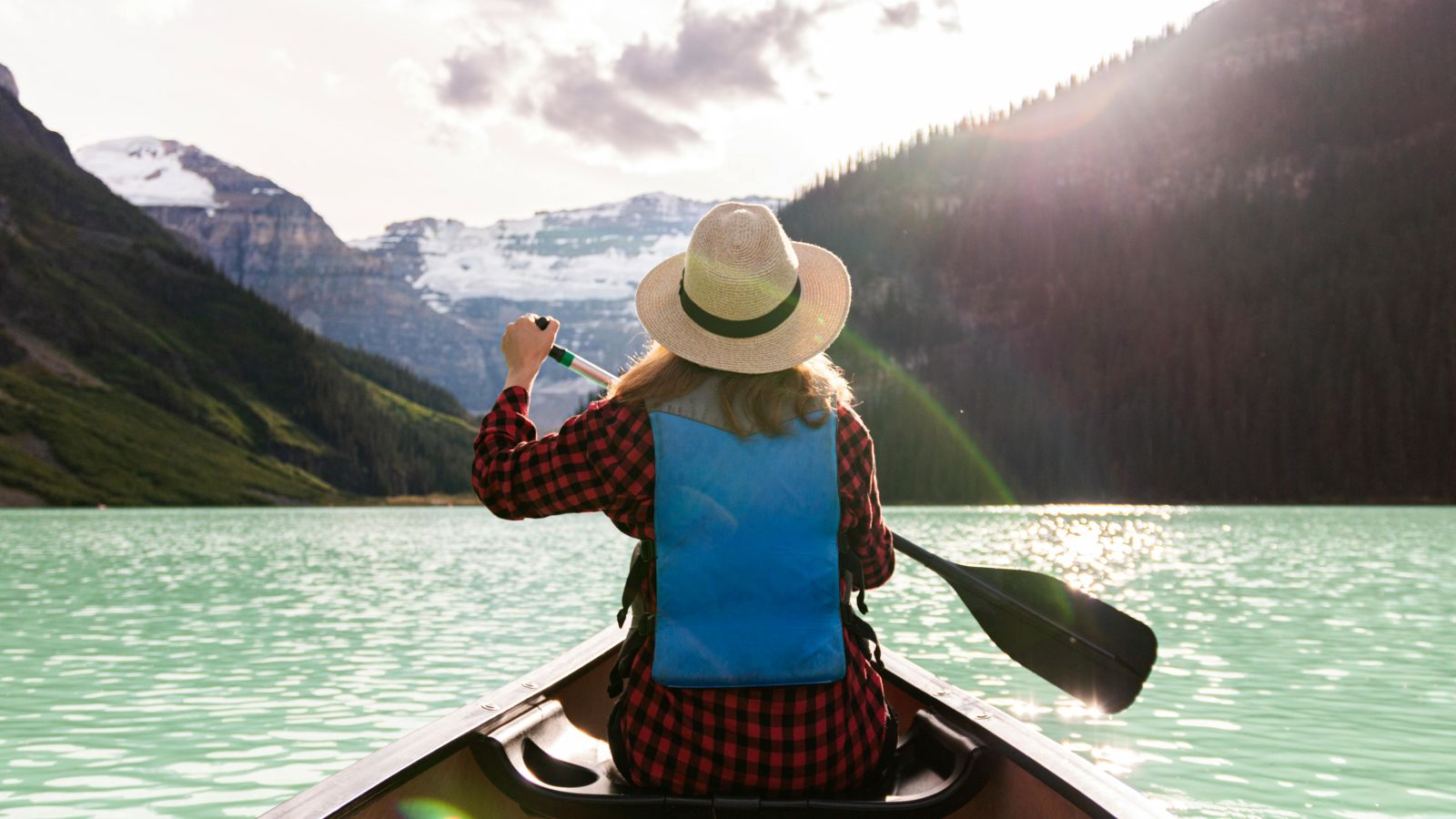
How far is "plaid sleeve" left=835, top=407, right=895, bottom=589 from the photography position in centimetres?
388

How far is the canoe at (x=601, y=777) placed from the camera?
401cm

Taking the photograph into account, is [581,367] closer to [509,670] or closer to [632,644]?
[632,644]

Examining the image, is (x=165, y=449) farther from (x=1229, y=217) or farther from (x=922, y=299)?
(x=1229, y=217)

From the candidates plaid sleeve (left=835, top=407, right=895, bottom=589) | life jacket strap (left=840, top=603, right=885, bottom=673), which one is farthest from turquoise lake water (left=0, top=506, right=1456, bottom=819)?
plaid sleeve (left=835, top=407, right=895, bottom=589)

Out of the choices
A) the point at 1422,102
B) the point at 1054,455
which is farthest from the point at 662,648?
the point at 1422,102

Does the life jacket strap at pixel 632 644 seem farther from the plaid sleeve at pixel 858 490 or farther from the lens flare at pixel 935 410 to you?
the lens flare at pixel 935 410

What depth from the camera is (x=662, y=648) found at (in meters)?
3.82

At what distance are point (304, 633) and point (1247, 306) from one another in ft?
484

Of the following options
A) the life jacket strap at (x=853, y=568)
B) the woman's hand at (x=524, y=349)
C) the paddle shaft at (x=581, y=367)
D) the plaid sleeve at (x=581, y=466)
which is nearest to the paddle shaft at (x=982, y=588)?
the paddle shaft at (x=581, y=367)

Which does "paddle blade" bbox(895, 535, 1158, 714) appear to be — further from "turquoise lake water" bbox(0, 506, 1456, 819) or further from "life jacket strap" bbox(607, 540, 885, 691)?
"turquoise lake water" bbox(0, 506, 1456, 819)

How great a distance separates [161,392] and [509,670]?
160 metres

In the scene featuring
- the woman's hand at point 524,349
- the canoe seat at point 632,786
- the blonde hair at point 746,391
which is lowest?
the canoe seat at point 632,786

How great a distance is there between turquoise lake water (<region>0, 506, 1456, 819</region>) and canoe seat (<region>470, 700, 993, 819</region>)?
16.3ft

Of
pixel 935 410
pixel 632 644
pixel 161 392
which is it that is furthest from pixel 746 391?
pixel 161 392
